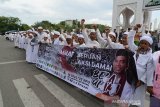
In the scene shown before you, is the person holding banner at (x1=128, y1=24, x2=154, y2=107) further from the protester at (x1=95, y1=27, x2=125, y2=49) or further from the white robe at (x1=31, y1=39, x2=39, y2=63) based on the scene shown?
the white robe at (x1=31, y1=39, x2=39, y2=63)

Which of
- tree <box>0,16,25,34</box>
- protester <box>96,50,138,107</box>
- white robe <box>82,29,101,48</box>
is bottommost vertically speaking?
protester <box>96,50,138,107</box>

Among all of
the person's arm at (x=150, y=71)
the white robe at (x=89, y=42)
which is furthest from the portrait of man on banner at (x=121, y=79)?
the white robe at (x=89, y=42)

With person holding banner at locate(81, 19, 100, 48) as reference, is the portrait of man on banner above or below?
below

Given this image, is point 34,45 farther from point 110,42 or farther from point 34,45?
point 110,42

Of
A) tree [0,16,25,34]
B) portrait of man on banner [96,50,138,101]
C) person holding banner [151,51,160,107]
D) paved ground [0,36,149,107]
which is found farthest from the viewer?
tree [0,16,25,34]

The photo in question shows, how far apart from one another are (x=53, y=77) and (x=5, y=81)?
1.82 metres

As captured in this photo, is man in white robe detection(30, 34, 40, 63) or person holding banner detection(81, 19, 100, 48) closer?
person holding banner detection(81, 19, 100, 48)

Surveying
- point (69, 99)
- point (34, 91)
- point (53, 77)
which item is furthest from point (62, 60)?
point (69, 99)

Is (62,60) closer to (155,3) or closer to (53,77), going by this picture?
(53,77)

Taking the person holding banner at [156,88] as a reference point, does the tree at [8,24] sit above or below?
above

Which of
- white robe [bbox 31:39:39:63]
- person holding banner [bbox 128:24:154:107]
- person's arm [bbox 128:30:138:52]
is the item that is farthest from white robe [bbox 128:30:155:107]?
white robe [bbox 31:39:39:63]

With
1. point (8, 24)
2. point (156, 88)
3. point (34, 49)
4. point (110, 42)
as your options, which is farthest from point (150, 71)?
point (8, 24)

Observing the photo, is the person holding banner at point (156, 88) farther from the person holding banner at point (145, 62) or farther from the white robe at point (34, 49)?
the white robe at point (34, 49)

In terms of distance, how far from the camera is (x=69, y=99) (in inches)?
261
